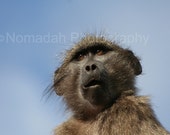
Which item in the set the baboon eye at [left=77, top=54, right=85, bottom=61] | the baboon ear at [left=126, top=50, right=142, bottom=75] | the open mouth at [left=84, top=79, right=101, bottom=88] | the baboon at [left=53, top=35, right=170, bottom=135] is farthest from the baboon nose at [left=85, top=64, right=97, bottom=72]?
the baboon ear at [left=126, top=50, right=142, bottom=75]

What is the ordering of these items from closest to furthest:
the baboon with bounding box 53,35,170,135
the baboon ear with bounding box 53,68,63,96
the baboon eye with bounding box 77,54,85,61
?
1. the baboon with bounding box 53,35,170,135
2. the baboon eye with bounding box 77,54,85,61
3. the baboon ear with bounding box 53,68,63,96

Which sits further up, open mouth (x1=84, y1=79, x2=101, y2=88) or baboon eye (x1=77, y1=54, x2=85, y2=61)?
baboon eye (x1=77, y1=54, x2=85, y2=61)

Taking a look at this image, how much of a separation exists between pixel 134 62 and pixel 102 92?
6.25 ft

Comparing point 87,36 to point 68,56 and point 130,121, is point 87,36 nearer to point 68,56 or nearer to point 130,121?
point 68,56

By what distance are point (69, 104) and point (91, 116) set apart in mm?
1158

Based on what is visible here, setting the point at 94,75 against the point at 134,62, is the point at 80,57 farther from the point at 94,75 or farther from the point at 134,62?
the point at 94,75

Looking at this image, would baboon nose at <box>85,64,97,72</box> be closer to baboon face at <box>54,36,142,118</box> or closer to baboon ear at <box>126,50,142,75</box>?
baboon face at <box>54,36,142,118</box>

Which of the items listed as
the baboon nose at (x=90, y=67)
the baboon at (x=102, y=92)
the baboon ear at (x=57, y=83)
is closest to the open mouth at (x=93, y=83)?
the baboon at (x=102, y=92)

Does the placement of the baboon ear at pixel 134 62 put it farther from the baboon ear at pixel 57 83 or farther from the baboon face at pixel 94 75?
the baboon ear at pixel 57 83

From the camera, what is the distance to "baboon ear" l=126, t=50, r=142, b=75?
1285cm

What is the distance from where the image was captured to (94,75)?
1138 centimetres

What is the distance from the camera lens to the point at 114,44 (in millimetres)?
13297

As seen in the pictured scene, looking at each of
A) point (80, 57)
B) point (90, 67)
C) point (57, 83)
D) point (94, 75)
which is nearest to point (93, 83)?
point (94, 75)

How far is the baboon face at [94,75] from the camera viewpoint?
11.4 metres
